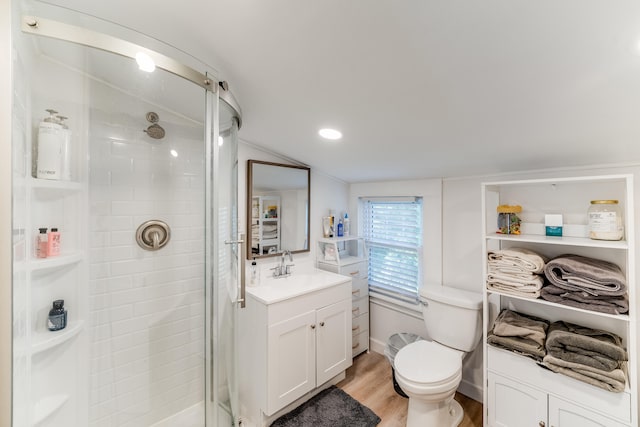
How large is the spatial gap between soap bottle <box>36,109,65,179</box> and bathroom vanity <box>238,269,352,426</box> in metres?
1.20

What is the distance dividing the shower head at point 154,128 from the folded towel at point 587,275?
2247 mm

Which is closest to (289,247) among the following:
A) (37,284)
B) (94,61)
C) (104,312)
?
(104,312)

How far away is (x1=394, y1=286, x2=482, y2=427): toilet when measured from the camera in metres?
1.48

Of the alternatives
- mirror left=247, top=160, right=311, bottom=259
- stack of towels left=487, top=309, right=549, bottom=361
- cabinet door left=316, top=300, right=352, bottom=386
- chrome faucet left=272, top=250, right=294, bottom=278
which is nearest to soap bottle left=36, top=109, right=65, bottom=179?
mirror left=247, top=160, right=311, bottom=259

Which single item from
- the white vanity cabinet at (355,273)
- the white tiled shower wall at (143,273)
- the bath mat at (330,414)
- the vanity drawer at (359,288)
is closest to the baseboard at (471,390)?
the bath mat at (330,414)

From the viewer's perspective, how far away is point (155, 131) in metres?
1.43

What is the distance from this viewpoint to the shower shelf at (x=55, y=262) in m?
0.95

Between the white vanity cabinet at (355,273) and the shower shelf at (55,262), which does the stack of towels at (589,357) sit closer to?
the white vanity cabinet at (355,273)

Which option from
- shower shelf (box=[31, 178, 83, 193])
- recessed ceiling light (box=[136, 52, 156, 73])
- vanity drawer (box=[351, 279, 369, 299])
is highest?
recessed ceiling light (box=[136, 52, 156, 73])

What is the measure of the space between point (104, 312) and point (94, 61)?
120 centimetres

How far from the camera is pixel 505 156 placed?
156 cm

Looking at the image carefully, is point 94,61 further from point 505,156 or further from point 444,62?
point 505,156

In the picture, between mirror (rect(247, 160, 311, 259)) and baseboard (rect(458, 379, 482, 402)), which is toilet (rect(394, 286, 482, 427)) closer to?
baseboard (rect(458, 379, 482, 402))

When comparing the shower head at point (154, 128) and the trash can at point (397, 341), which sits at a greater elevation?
the shower head at point (154, 128)
